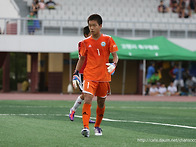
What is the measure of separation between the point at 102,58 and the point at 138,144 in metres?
1.80

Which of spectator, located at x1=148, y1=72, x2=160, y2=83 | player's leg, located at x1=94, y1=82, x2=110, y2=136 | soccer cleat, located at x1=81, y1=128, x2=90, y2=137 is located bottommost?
spectator, located at x1=148, y1=72, x2=160, y2=83

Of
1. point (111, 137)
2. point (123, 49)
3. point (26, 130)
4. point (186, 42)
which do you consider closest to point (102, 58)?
point (111, 137)

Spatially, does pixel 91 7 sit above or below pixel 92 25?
above

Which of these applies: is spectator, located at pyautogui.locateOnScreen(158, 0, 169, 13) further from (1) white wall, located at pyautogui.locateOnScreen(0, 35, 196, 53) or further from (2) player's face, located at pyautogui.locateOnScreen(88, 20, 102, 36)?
(2) player's face, located at pyautogui.locateOnScreen(88, 20, 102, 36)

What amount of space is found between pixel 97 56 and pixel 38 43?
21326 millimetres

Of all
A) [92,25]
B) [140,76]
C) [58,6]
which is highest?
[58,6]

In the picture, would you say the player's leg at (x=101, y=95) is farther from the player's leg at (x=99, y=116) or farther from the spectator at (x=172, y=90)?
the spectator at (x=172, y=90)

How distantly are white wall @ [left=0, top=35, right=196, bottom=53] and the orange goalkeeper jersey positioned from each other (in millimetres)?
20902

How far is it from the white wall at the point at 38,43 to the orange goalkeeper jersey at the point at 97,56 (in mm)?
20902

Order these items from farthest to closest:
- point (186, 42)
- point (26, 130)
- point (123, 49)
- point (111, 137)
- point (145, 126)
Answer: point (186, 42) < point (123, 49) < point (145, 126) < point (26, 130) < point (111, 137)

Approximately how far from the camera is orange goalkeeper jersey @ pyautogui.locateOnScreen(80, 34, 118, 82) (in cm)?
795

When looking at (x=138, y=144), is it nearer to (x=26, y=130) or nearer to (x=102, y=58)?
(x=102, y=58)

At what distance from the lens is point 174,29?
105ft

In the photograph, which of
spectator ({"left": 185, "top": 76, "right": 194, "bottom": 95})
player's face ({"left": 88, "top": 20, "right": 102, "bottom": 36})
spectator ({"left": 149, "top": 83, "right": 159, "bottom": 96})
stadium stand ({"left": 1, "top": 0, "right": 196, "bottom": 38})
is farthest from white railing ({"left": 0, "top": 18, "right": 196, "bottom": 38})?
player's face ({"left": 88, "top": 20, "right": 102, "bottom": 36})
